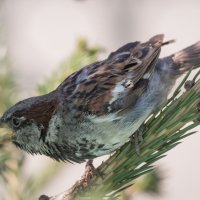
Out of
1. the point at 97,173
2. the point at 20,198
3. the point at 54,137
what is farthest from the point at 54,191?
the point at 20,198

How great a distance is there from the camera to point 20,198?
85 centimetres

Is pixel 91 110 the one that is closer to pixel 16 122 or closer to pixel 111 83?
pixel 111 83

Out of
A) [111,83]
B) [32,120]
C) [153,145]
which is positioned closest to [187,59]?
[111,83]

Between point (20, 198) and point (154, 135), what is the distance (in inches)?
12.7

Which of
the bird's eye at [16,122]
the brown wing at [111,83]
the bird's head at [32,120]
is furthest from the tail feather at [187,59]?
the bird's eye at [16,122]

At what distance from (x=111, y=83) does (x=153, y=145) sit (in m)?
0.54

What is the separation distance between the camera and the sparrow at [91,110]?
1505 mm

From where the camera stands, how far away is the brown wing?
5.11ft

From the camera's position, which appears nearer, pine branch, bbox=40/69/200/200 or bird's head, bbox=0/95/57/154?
pine branch, bbox=40/69/200/200

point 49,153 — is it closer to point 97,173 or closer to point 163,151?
point 97,173

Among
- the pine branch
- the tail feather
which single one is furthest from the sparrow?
the pine branch

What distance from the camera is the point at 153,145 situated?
1045mm

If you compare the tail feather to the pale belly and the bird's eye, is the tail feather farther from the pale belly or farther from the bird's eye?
the bird's eye

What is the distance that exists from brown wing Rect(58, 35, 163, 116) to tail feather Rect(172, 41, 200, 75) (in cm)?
10
